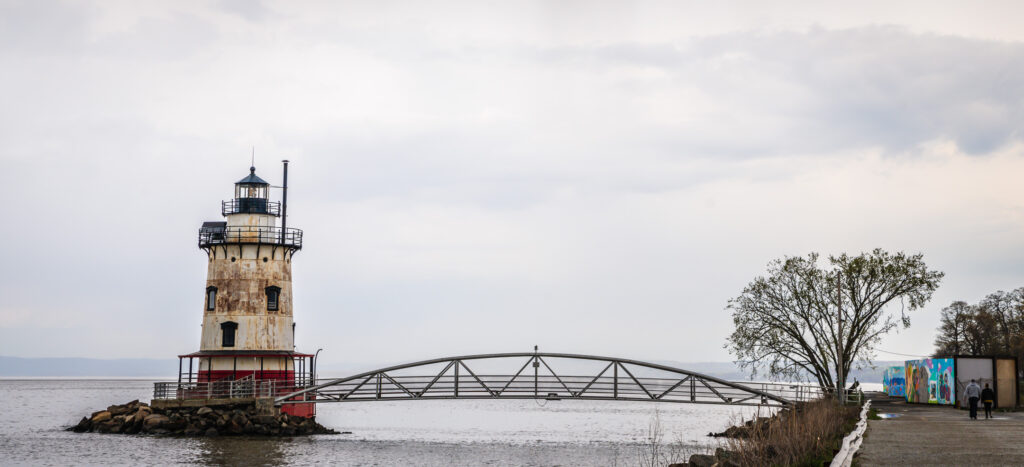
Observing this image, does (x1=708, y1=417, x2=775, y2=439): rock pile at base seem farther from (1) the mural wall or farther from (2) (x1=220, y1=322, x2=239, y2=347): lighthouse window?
(2) (x1=220, y1=322, x2=239, y2=347): lighthouse window

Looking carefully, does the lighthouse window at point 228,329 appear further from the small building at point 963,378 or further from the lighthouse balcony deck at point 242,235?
the small building at point 963,378

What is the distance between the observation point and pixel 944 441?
24297 millimetres

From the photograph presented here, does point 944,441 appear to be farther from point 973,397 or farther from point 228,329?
point 228,329

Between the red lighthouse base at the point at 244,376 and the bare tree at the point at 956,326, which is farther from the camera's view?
the bare tree at the point at 956,326

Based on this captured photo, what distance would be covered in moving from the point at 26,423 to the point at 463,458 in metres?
41.4

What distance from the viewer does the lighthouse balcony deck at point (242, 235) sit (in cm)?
5309

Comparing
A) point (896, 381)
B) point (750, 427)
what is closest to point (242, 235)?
Answer: point (750, 427)

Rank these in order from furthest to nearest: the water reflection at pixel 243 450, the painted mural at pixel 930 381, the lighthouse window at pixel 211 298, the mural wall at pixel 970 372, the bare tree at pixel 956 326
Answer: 1. the bare tree at pixel 956 326
2. the lighthouse window at pixel 211 298
3. the painted mural at pixel 930 381
4. the mural wall at pixel 970 372
5. the water reflection at pixel 243 450

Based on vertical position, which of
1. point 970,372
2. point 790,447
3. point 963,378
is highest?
point 970,372

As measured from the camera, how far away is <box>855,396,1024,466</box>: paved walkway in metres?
19.6

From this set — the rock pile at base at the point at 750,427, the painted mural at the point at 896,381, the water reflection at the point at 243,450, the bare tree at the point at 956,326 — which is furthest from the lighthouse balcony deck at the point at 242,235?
the bare tree at the point at 956,326

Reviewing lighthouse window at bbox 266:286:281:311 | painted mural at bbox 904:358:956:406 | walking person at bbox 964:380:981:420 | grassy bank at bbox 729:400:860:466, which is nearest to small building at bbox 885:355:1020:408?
painted mural at bbox 904:358:956:406

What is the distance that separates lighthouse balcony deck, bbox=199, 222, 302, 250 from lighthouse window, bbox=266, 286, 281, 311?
243 cm

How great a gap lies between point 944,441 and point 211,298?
39270 millimetres
